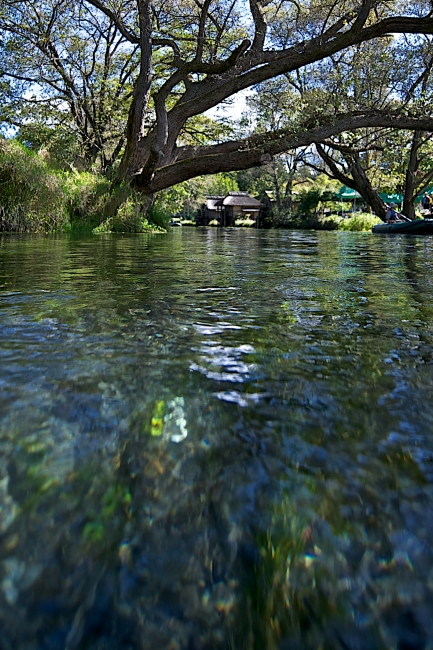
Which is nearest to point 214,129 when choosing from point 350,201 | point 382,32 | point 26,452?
point 382,32

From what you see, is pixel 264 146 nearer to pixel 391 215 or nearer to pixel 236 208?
pixel 391 215

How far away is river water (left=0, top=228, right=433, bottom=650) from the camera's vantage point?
545 millimetres

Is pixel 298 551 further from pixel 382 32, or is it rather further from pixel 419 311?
pixel 382 32

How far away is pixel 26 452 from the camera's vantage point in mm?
869

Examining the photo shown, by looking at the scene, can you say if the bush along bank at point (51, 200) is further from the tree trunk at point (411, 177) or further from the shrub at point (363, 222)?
the shrub at point (363, 222)

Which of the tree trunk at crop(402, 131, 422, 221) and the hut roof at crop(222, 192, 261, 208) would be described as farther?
the hut roof at crop(222, 192, 261, 208)

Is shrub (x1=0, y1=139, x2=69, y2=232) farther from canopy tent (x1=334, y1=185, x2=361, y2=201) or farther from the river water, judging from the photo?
canopy tent (x1=334, y1=185, x2=361, y2=201)

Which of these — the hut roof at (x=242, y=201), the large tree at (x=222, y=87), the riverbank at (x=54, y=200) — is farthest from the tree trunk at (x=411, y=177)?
the hut roof at (x=242, y=201)

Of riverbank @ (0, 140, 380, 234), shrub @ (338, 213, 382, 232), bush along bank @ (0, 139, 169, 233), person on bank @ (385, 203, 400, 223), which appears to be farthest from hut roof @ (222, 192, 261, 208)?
bush along bank @ (0, 139, 169, 233)

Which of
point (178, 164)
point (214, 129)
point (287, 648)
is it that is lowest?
point (287, 648)

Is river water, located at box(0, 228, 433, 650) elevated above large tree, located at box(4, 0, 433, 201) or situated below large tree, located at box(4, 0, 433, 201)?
below

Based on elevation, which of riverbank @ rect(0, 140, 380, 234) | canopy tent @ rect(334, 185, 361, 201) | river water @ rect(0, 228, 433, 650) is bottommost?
river water @ rect(0, 228, 433, 650)

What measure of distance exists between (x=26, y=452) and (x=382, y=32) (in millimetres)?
13186

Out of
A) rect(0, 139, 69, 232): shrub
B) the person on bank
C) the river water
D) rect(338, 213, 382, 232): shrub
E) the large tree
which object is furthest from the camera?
rect(338, 213, 382, 232): shrub
